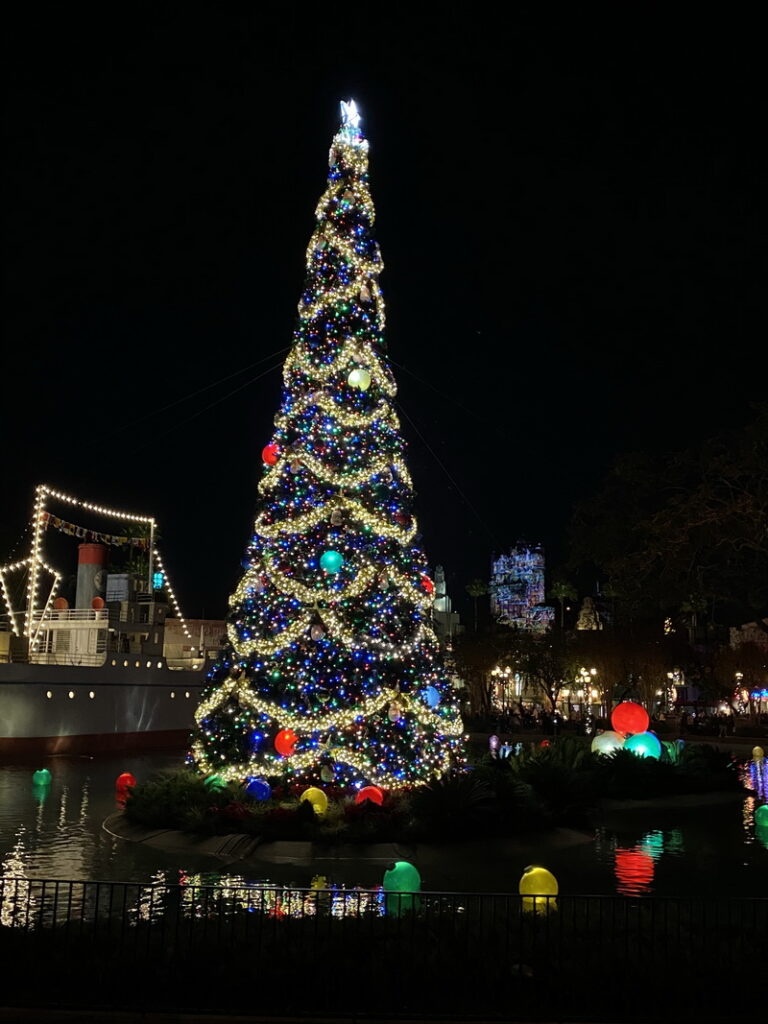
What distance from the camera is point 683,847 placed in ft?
52.1

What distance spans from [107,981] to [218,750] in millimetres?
9927

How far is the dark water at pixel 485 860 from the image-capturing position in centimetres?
1244

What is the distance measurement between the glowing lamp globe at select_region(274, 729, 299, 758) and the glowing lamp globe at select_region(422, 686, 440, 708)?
227 cm

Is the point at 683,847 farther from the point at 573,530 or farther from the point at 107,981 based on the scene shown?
the point at 573,530

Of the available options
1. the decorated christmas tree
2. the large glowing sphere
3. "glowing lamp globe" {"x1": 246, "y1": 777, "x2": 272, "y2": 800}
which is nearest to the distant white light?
the decorated christmas tree

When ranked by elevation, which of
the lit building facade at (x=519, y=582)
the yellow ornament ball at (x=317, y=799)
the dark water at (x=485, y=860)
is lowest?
the dark water at (x=485, y=860)

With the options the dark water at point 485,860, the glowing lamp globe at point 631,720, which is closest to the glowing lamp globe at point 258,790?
the dark water at point 485,860

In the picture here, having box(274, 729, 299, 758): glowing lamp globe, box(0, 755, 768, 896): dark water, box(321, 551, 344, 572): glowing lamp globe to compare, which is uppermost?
box(321, 551, 344, 572): glowing lamp globe

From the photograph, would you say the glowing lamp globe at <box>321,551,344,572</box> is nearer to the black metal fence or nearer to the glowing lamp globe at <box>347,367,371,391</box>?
the glowing lamp globe at <box>347,367,371,391</box>

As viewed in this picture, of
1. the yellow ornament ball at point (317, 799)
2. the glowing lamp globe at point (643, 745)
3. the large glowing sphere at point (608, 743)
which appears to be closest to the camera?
the yellow ornament ball at point (317, 799)

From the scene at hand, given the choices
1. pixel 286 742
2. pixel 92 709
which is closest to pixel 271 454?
pixel 286 742

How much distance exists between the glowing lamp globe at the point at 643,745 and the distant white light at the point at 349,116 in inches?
604

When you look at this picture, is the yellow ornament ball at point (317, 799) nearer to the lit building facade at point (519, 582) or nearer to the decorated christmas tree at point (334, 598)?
the decorated christmas tree at point (334, 598)

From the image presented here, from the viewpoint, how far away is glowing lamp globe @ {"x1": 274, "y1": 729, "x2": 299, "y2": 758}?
1620cm
